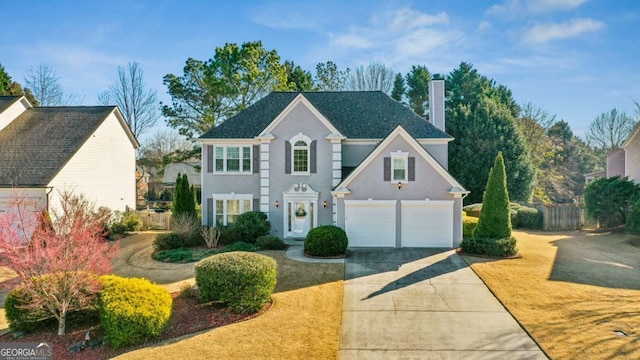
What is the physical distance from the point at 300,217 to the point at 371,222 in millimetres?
4140

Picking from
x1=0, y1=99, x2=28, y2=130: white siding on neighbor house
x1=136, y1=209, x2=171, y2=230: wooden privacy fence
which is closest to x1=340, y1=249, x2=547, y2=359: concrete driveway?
x1=136, y1=209, x2=171, y2=230: wooden privacy fence

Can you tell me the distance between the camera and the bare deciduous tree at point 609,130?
47188 mm

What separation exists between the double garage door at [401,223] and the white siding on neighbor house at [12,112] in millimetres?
23282

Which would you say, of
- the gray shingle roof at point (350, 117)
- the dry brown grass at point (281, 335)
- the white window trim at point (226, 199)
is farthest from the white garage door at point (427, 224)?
the white window trim at point (226, 199)

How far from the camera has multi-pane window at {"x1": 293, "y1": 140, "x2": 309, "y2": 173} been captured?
67.7ft

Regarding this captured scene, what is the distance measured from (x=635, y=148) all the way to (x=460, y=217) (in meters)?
17.2

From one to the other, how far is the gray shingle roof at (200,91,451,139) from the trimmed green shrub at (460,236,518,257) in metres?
7.03

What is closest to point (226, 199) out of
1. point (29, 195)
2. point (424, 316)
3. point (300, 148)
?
point (300, 148)

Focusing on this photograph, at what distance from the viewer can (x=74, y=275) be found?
9.52m

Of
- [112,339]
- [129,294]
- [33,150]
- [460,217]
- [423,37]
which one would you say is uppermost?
[423,37]

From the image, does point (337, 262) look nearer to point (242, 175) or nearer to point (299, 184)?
point (299, 184)

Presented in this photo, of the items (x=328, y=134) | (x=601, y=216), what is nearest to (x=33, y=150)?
(x=328, y=134)

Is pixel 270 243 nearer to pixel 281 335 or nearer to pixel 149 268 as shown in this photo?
pixel 149 268

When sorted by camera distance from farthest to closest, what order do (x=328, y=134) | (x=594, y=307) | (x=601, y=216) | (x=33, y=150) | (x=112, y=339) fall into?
(x=601, y=216) → (x=33, y=150) → (x=328, y=134) → (x=594, y=307) → (x=112, y=339)
